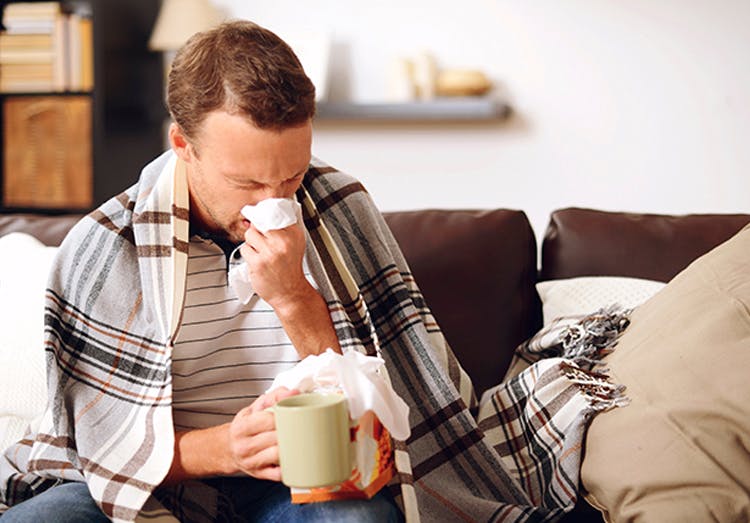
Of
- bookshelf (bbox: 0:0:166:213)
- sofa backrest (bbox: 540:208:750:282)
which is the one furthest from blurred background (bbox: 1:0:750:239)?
sofa backrest (bbox: 540:208:750:282)

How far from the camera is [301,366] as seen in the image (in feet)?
3.99

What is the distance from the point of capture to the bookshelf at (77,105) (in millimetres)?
3354

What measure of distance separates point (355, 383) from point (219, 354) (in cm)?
41

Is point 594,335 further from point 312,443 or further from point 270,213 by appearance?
point 312,443

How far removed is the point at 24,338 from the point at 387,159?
73.5 inches

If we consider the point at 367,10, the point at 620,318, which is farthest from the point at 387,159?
the point at 620,318

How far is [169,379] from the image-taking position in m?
1.42

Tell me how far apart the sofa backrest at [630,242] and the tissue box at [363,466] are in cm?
88

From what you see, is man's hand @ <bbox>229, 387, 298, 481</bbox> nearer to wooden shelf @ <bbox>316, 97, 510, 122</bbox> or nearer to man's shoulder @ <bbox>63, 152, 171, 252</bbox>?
man's shoulder @ <bbox>63, 152, 171, 252</bbox>

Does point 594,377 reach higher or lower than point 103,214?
lower

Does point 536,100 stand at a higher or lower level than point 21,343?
higher

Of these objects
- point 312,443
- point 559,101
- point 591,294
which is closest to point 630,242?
point 591,294

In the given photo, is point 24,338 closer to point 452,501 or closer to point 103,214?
point 103,214

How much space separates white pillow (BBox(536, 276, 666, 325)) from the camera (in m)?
1.78
